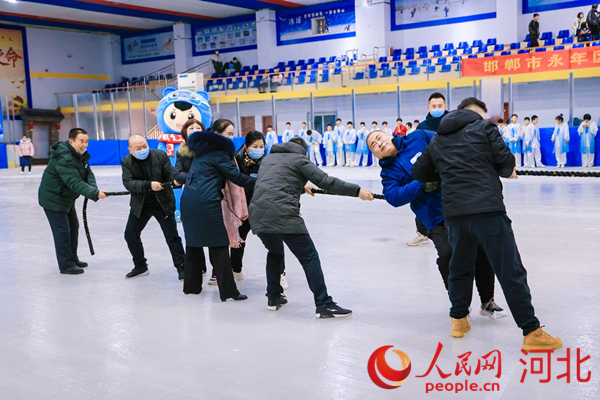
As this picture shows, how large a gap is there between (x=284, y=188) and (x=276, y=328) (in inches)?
35.7

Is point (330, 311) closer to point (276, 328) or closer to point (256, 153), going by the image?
point (276, 328)

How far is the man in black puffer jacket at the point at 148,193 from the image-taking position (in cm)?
519

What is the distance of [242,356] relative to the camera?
11.0 feet

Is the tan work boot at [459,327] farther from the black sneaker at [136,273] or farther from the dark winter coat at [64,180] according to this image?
the dark winter coat at [64,180]

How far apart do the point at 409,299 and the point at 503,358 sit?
1.24 metres

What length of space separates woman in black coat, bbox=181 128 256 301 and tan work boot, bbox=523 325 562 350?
2.14 m

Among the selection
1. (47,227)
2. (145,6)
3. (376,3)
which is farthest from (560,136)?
(145,6)

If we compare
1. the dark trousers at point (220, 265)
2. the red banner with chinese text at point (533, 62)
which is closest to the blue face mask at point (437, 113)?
the dark trousers at point (220, 265)

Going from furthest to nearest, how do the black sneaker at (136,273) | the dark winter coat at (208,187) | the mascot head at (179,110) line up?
the mascot head at (179,110) < the black sneaker at (136,273) < the dark winter coat at (208,187)

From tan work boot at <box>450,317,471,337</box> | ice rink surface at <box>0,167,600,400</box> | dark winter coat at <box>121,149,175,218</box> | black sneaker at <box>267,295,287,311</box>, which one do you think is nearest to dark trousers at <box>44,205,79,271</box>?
ice rink surface at <box>0,167,600,400</box>

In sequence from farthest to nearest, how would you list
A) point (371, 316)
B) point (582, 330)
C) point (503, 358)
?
point (371, 316)
point (582, 330)
point (503, 358)

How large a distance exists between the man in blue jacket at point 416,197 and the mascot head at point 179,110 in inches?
180

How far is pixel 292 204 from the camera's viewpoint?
4059mm

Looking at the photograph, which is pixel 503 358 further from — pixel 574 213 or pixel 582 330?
pixel 574 213
